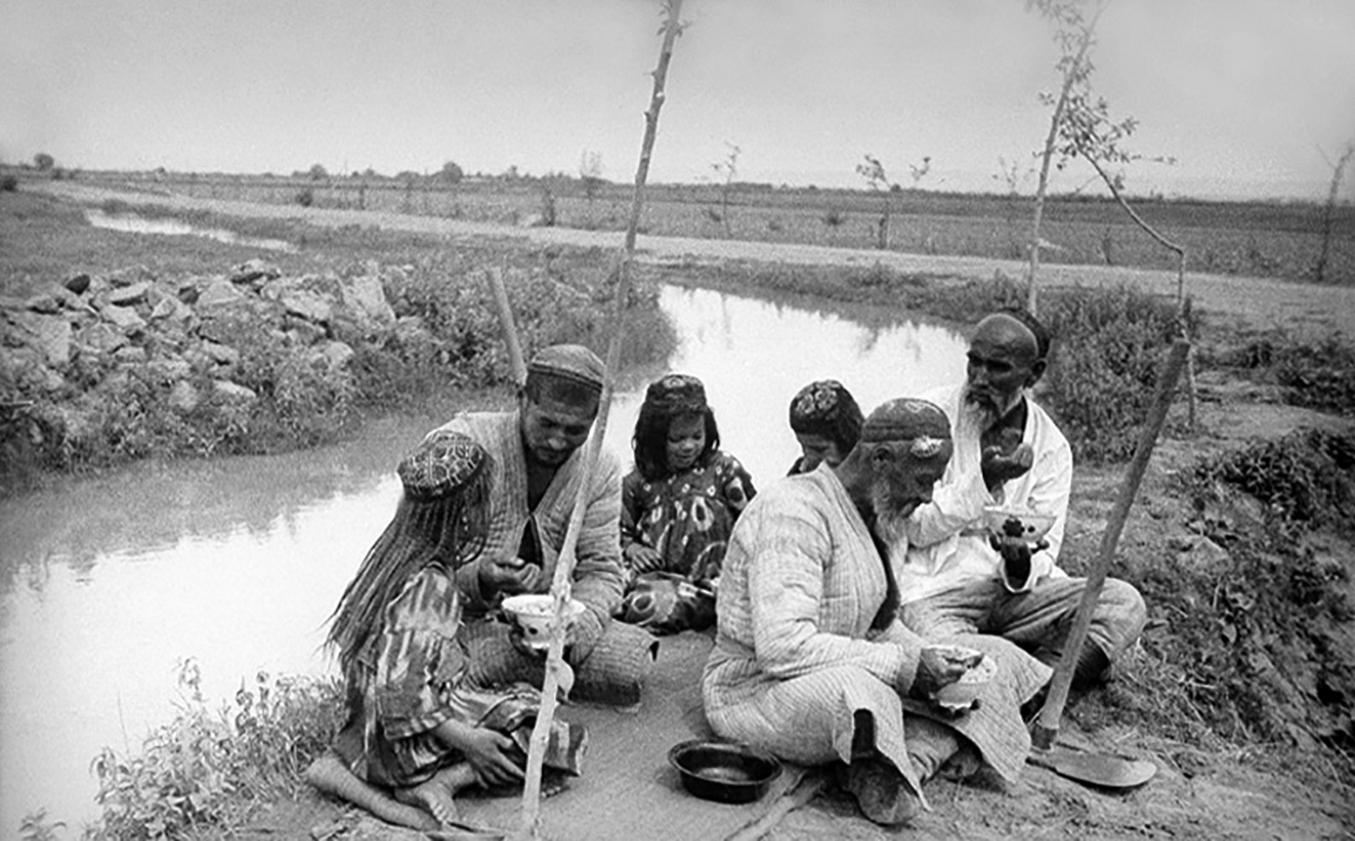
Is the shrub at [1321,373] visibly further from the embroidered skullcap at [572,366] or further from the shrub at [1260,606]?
the embroidered skullcap at [572,366]

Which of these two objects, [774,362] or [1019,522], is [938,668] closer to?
[1019,522]

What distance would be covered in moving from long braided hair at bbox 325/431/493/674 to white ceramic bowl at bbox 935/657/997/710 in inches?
55.4

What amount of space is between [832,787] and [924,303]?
58.8ft

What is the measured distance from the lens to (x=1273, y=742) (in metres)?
5.62

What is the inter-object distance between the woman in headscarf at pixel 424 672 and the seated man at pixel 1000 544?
4.89 ft

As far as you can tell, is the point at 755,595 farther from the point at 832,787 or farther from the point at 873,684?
the point at 832,787

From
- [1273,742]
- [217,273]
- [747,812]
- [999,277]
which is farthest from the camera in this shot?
[999,277]

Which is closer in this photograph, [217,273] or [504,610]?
[504,610]

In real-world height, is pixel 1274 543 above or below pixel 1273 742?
above

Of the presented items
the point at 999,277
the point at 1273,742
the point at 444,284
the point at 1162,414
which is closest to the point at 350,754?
the point at 1162,414

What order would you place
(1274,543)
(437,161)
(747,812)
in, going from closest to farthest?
(747,812), (1274,543), (437,161)

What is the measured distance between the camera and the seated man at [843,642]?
342 centimetres

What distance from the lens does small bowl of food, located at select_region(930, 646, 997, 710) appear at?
139 inches

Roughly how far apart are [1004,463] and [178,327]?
9.38 metres
